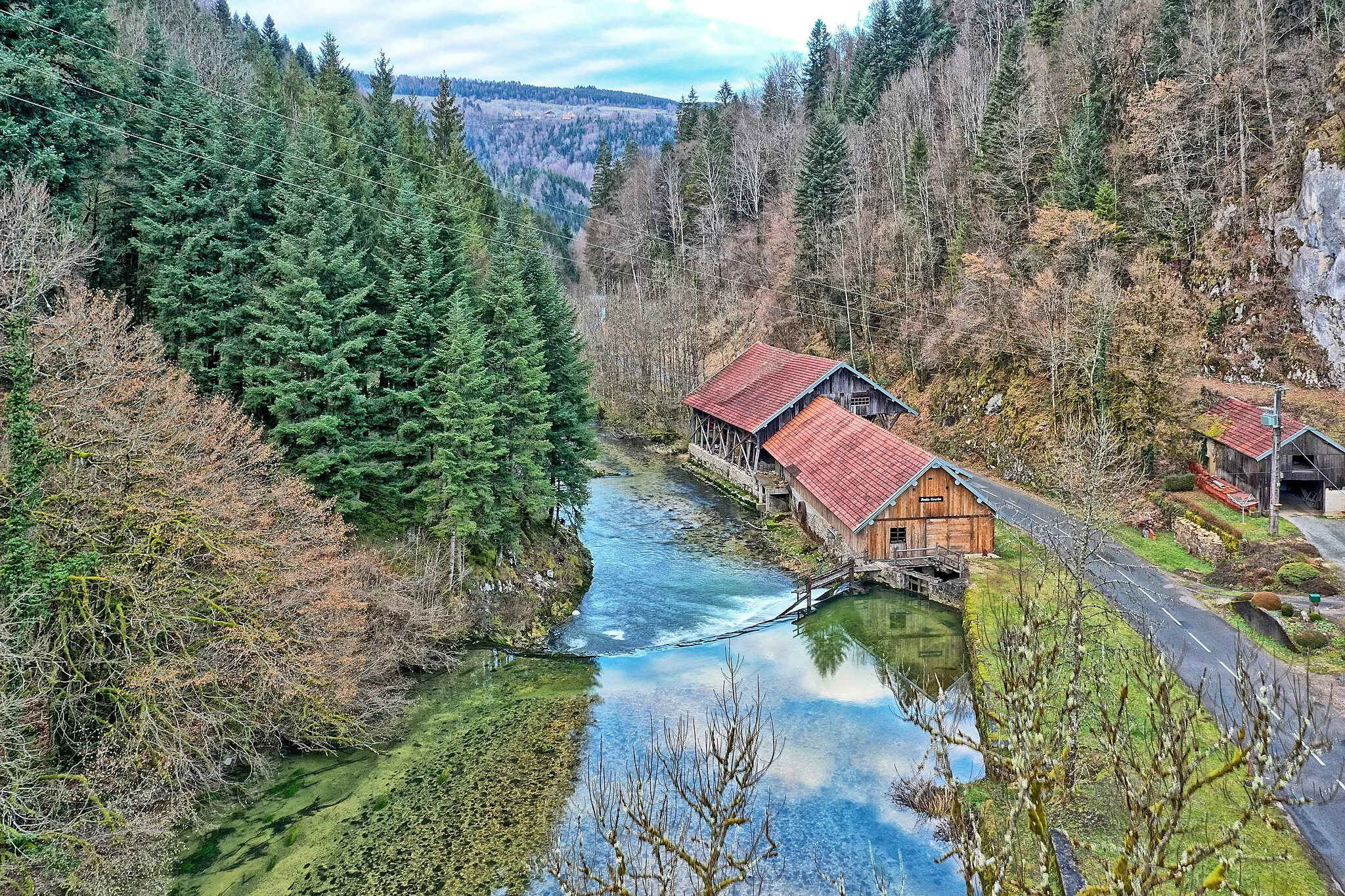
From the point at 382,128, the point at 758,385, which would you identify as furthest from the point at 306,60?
the point at 758,385

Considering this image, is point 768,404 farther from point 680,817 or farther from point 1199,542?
point 680,817

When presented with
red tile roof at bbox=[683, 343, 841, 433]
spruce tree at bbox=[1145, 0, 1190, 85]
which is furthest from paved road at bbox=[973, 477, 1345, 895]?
spruce tree at bbox=[1145, 0, 1190, 85]

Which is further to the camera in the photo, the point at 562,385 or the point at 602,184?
the point at 602,184

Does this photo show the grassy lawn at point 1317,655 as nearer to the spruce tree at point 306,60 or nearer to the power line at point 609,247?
the power line at point 609,247

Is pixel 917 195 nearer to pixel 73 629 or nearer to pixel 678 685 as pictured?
pixel 678 685

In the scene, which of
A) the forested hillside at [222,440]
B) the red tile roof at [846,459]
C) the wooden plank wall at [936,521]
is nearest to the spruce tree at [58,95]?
the forested hillside at [222,440]

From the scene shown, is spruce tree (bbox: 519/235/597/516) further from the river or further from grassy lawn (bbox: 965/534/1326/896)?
grassy lawn (bbox: 965/534/1326/896)

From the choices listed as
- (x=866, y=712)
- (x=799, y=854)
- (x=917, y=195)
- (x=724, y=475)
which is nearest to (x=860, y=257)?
(x=917, y=195)
